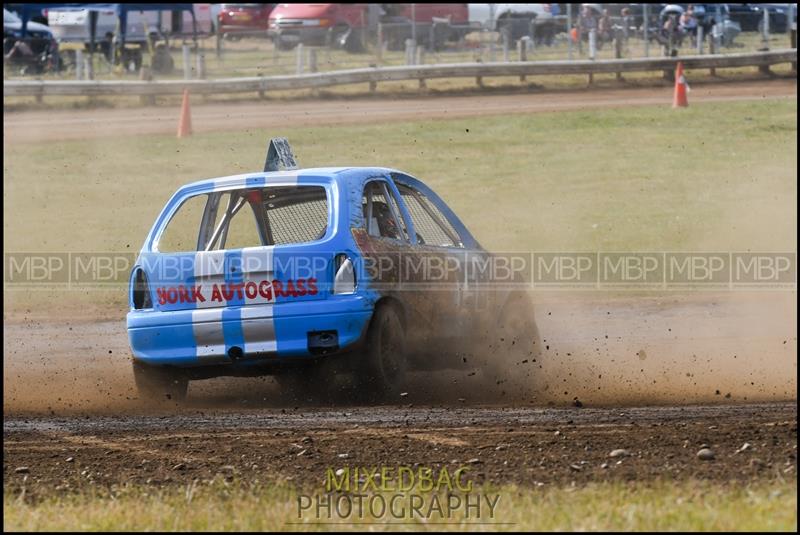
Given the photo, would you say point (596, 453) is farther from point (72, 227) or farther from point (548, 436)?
point (72, 227)

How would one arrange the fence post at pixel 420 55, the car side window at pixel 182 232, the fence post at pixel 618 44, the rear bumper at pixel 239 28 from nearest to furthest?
the car side window at pixel 182 232, the fence post at pixel 420 55, the fence post at pixel 618 44, the rear bumper at pixel 239 28

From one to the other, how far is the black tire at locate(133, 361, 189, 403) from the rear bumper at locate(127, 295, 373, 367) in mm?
215

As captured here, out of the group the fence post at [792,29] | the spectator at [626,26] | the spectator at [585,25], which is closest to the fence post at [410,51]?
the spectator at [585,25]

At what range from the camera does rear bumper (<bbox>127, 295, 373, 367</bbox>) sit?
8391mm

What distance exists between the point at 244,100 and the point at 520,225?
38.2ft

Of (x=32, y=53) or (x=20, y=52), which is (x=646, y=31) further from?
(x=20, y=52)

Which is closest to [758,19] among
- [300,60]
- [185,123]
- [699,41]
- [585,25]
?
[699,41]

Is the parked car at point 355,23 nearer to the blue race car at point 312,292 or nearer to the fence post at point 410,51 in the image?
the fence post at point 410,51

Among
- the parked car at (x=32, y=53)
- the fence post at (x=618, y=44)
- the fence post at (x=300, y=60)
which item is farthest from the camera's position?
the fence post at (x=618, y=44)

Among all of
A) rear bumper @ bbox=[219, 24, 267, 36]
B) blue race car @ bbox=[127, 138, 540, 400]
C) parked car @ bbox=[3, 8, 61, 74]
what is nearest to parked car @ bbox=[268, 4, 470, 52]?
rear bumper @ bbox=[219, 24, 267, 36]

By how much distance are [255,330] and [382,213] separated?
1.32m

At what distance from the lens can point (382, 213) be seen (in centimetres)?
920

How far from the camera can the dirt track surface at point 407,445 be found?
20.7 feet

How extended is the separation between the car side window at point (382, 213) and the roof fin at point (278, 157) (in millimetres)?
844
